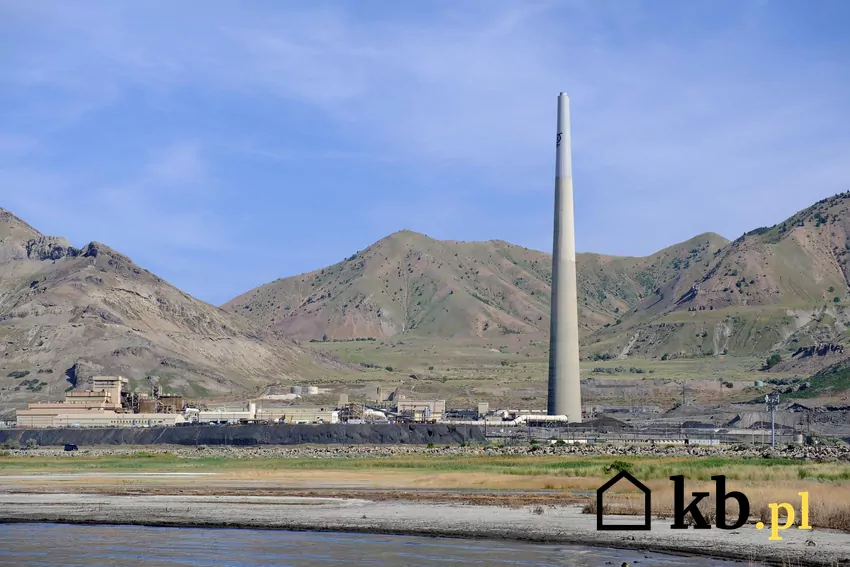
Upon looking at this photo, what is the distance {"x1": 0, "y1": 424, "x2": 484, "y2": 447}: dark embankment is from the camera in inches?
5027

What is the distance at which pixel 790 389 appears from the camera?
187250 mm

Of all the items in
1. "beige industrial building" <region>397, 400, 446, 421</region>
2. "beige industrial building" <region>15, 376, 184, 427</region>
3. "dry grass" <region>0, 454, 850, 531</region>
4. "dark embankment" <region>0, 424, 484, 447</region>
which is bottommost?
"dry grass" <region>0, 454, 850, 531</region>

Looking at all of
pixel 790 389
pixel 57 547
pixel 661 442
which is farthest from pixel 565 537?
pixel 790 389

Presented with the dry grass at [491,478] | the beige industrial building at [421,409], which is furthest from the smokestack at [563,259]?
the beige industrial building at [421,409]

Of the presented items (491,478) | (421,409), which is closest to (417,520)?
(491,478)

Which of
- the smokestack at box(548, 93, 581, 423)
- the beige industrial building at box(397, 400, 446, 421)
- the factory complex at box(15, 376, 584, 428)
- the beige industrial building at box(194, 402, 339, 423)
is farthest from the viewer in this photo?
the beige industrial building at box(397, 400, 446, 421)

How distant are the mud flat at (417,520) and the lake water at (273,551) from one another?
4.18 ft

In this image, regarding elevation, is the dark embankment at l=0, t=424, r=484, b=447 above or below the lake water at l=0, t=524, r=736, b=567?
above

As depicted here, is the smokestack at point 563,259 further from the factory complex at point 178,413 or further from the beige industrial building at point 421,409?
the beige industrial building at point 421,409

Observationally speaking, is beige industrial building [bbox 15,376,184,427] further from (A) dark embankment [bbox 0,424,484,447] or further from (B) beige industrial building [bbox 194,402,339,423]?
(A) dark embankment [bbox 0,424,484,447]

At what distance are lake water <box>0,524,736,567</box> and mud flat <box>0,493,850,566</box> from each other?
1275 millimetres

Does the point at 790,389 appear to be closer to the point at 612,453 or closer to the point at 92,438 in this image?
the point at 612,453

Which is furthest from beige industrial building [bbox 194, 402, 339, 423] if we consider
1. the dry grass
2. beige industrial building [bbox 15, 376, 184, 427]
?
the dry grass

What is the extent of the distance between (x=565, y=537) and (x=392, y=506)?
13.3 metres
